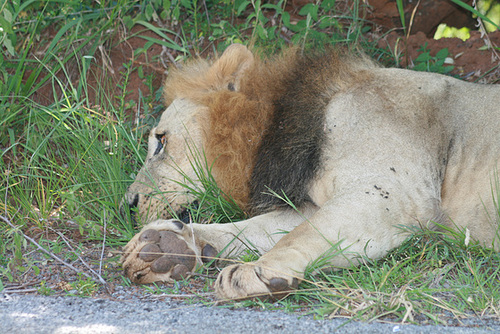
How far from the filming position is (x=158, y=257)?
2639 mm

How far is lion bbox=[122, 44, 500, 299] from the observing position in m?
2.63

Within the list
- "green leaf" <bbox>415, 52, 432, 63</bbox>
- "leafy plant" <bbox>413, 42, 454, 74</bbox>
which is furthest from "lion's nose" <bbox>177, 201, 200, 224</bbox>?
"green leaf" <bbox>415, 52, 432, 63</bbox>

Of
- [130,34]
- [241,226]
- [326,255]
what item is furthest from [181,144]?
[130,34]

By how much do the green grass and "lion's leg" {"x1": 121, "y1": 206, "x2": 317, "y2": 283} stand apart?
0.47 ft

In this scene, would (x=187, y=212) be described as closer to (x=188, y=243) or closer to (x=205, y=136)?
(x=205, y=136)

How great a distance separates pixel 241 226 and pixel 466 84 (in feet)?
4.77

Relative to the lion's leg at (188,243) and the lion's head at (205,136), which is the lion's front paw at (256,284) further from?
the lion's head at (205,136)

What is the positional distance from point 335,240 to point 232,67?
1377 mm

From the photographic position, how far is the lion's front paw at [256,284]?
2.29m

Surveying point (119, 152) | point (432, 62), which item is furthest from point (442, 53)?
point (119, 152)

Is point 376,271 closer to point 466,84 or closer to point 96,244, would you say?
point 466,84

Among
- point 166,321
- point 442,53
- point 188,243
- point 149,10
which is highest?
point 149,10

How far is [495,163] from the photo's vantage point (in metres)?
2.88

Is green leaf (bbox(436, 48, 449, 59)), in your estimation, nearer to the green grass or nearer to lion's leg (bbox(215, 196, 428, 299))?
the green grass
